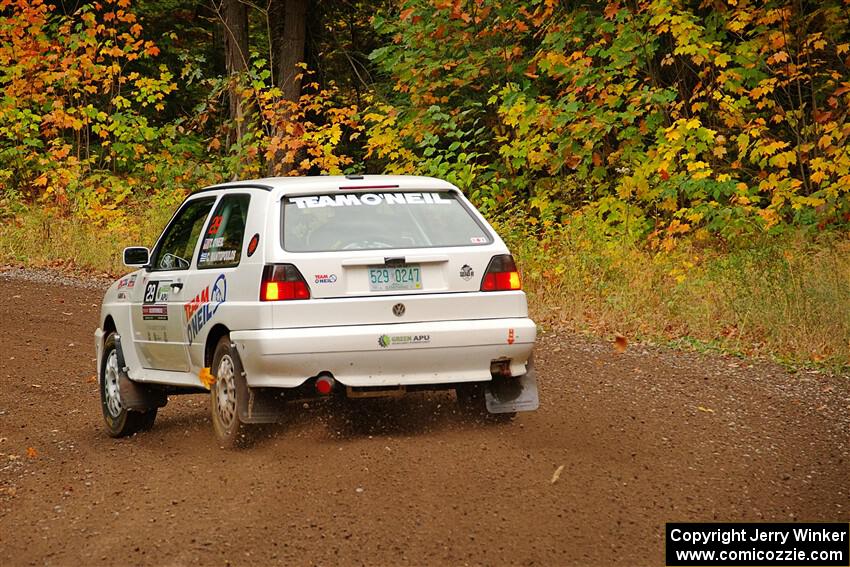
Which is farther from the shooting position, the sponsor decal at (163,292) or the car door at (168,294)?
the sponsor decal at (163,292)

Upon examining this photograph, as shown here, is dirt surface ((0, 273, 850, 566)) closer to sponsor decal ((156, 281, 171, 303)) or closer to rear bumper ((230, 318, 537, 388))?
rear bumper ((230, 318, 537, 388))

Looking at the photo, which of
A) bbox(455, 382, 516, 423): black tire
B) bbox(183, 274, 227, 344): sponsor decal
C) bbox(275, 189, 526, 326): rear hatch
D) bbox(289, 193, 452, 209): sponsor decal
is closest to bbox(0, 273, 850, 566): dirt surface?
bbox(455, 382, 516, 423): black tire

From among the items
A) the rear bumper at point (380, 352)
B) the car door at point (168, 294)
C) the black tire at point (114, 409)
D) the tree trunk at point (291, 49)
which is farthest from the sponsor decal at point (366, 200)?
the tree trunk at point (291, 49)

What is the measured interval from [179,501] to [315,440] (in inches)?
54.6

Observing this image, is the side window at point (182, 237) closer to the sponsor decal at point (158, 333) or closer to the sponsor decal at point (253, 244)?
the sponsor decal at point (158, 333)

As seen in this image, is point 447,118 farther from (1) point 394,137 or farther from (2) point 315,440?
(2) point 315,440

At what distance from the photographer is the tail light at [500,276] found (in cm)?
746

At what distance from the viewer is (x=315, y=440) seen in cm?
769

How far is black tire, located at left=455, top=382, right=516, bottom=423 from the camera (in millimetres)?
8086

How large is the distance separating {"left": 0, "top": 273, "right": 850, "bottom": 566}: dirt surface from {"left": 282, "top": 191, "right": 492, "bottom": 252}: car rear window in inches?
49.1

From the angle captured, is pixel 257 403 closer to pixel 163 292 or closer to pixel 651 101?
pixel 163 292

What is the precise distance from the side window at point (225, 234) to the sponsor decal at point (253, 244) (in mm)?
141

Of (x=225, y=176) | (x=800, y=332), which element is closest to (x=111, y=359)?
(x=800, y=332)

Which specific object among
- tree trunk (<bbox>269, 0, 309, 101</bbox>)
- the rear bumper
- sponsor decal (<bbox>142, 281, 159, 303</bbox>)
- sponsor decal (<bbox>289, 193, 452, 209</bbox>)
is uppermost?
tree trunk (<bbox>269, 0, 309, 101</bbox>)
